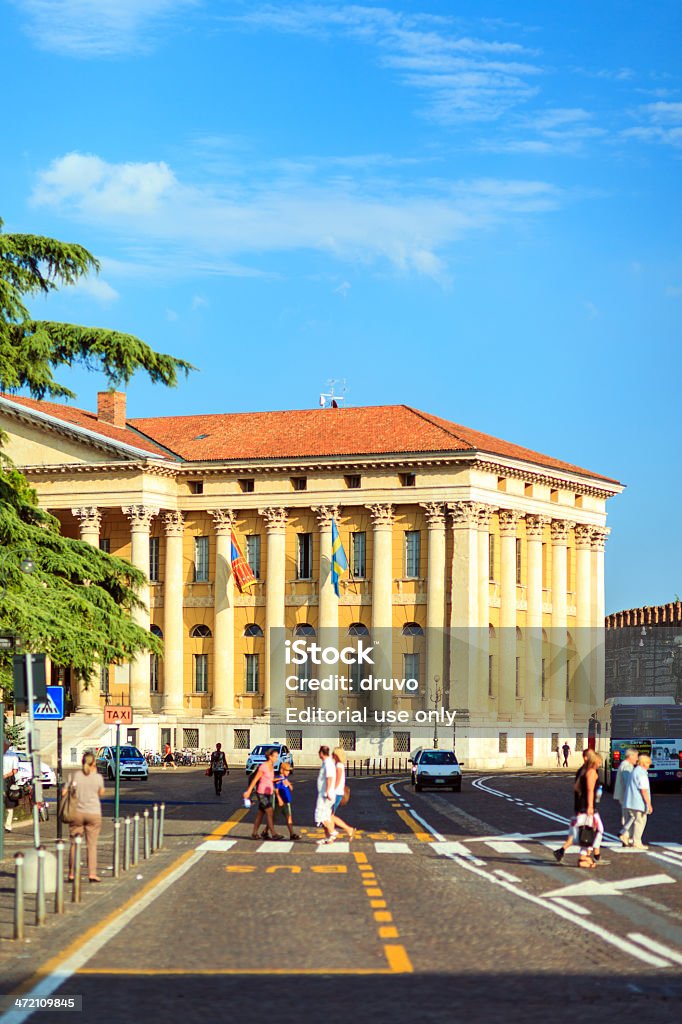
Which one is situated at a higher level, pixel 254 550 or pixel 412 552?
pixel 254 550

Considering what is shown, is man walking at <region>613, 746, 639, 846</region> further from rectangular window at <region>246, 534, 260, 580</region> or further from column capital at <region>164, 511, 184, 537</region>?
column capital at <region>164, 511, 184, 537</region>

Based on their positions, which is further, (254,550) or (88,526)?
(254,550)

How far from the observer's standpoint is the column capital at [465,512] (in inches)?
4013

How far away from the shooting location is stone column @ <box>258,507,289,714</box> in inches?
4173

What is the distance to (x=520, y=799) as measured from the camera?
5600cm

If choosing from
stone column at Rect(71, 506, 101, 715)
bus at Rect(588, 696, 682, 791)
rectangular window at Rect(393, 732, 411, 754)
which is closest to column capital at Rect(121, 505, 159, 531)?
stone column at Rect(71, 506, 101, 715)

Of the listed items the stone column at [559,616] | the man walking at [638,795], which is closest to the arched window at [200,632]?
the stone column at [559,616]

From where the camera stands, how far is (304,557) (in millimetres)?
107438

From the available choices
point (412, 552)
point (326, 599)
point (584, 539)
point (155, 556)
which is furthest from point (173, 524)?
point (584, 539)

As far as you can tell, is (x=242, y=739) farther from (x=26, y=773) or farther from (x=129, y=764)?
(x=26, y=773)

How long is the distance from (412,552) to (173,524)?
14.2 m

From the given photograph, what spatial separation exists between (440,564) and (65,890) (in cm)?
8043

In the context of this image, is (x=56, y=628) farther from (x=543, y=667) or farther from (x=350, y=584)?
(x=543, y=667)

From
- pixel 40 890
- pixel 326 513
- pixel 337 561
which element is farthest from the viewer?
pixel 326 513
